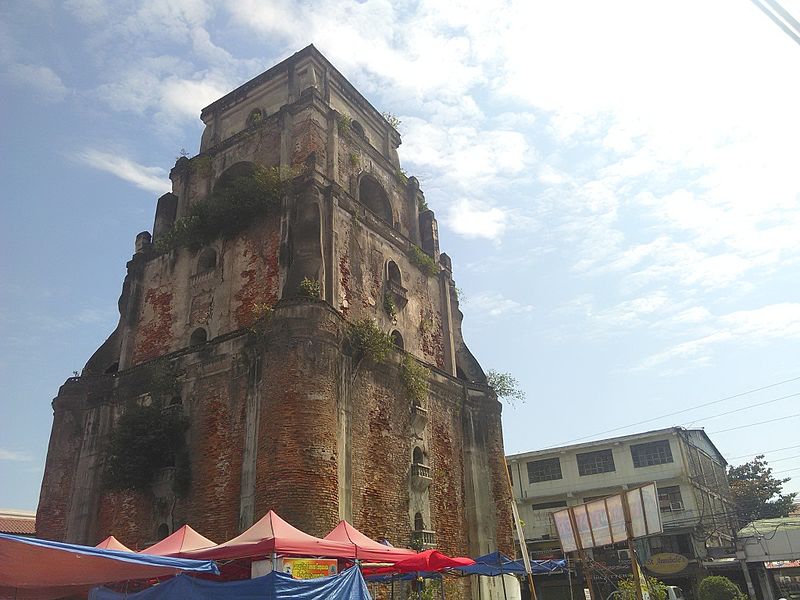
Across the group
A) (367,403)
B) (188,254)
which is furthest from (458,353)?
(188,254)

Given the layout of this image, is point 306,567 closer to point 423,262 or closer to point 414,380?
point 414,380

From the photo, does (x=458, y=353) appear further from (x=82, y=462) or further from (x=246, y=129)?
(x=82, y=462)

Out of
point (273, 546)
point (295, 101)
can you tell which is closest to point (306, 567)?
point (273, 546)

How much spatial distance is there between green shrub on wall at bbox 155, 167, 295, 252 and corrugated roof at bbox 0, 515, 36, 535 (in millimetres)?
21781

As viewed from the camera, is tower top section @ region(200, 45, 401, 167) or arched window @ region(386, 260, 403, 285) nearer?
arched window @ region(386, 260, 403, 285)

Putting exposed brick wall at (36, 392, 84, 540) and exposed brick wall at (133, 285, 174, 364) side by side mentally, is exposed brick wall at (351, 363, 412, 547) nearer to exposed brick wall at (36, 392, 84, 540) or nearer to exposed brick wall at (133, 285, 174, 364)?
exposed brick wall at (133, 285, 174, 364)

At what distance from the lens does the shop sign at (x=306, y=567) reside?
10.4 meters

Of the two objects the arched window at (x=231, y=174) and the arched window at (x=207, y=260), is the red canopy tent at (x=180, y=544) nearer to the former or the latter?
the arched window at (x=207, y=260)

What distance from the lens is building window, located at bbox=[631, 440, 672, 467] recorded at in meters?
28.1

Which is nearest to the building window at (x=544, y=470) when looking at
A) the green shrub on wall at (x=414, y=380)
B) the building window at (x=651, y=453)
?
the building window at (x=651, y=453)

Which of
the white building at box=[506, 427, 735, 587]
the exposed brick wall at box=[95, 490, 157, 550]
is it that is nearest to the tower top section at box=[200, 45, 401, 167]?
the exposed brick wall at box=[95, 490, 157, 550]

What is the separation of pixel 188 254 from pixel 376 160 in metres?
6.19

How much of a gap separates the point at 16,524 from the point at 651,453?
31.3 meters

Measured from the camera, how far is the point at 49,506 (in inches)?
612
